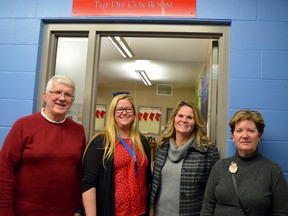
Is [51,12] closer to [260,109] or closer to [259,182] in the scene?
[260,109]

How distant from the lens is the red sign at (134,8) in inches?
75.0

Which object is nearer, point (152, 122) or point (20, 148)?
point (20, 148)

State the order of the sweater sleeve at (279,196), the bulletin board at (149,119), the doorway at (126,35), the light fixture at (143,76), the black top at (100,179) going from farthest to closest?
the bulletin board at (149,119), the light fixture at (143,76), the doorway at (126,35), the black top at (100,179), the sweater sleeve at (279,196)

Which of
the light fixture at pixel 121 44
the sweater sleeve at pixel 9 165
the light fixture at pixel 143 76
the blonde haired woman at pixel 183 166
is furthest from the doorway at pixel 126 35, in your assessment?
the light fixture at pixel 143 76

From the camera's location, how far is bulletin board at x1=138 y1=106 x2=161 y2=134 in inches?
293

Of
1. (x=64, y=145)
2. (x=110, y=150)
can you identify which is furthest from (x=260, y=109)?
(x=64, y=145)

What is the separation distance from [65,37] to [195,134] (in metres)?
1.32

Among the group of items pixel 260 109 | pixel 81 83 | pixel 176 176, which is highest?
pixel 81 83

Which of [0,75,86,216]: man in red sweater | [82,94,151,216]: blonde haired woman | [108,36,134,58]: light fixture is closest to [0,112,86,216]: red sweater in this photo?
[0,75,86,216]: man in red sweater

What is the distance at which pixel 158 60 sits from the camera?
→ 4914mm

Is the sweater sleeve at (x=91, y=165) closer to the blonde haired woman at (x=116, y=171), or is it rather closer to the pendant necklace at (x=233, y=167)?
the blonde haired woman at (x=116, y=171)

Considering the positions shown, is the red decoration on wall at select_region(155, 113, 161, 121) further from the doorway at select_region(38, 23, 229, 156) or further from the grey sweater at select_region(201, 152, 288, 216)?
the grey sweater at select_region(201, 152, 288, 216)

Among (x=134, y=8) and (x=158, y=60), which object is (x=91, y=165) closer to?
(x=134, y=8)

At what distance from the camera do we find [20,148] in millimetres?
1510
